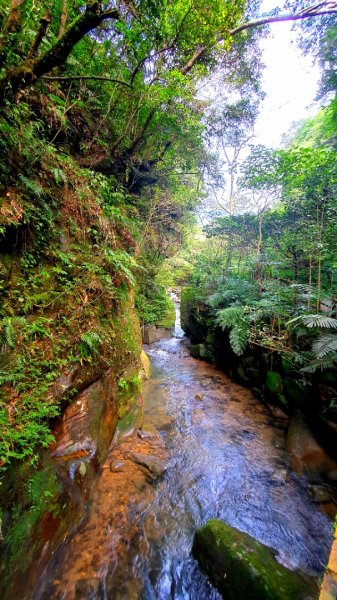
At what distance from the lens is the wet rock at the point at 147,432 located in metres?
4.21

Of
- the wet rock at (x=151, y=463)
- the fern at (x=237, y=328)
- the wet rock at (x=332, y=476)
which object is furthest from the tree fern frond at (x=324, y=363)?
the wet rock at (x=151, y=463)

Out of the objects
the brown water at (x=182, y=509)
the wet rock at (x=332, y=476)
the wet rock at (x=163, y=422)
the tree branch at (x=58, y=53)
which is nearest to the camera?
the tree branch at (x=58, y=53)

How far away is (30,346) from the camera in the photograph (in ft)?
8.67

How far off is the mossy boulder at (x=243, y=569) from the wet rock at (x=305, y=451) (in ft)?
5.50

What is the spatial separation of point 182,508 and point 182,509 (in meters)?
0.01

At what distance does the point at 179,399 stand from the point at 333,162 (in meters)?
7.04

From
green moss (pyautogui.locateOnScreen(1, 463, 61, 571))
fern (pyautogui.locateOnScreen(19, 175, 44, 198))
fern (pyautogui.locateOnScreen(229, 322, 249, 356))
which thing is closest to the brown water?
green moss (pyautogui.locateOnScreen(1, 463, 61, 571))

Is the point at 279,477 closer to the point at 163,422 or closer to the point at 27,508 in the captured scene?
the point at 163,422

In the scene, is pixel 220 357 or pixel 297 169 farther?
pixel 220 357

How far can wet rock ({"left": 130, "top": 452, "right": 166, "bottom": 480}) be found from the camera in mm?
3517

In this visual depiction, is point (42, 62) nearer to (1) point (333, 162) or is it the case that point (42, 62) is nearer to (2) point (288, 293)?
(2) point (288, 293)

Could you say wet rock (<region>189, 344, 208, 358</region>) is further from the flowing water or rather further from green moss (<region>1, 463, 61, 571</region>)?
green moss (<region>1, 463, 61, 571</region>)

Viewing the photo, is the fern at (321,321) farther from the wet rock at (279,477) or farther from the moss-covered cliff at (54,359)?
the moss-covered cliff at (54,359)

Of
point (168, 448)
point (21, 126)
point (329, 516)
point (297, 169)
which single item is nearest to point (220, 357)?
point (168, 448)
